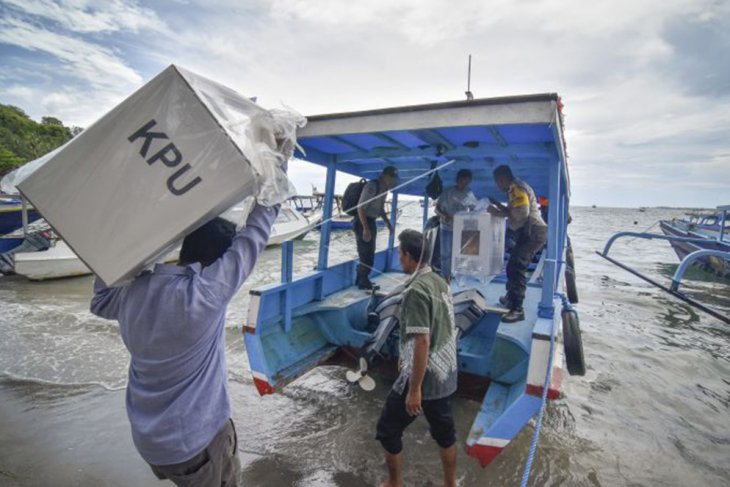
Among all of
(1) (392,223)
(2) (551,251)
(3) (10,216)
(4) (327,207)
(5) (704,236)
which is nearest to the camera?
(2) (551,251)

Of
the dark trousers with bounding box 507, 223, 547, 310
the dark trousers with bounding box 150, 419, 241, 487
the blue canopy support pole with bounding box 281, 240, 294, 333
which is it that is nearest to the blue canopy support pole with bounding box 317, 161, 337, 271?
the blue canopy support pole with bounding box 281, 240, 294, 333

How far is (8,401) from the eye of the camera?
4023mm

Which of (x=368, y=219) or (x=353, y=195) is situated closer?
(x=353, y=195)

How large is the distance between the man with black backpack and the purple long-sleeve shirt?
3388 mm

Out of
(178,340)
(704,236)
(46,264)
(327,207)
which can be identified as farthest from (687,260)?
(46,264)

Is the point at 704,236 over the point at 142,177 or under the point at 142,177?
under

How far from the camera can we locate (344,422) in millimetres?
3717

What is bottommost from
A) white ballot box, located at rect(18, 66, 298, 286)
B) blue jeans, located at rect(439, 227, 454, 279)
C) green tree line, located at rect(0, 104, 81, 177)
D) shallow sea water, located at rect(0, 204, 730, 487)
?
shallow sea water, located at rect(0, 204, 730, 487)

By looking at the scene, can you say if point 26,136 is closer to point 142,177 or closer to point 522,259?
point 522,259

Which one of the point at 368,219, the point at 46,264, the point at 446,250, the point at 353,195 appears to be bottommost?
the point at 46,264

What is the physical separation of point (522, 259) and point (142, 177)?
3.69m

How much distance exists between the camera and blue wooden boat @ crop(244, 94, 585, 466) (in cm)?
259

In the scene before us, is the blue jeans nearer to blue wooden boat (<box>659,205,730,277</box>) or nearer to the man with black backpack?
the man with black backpack

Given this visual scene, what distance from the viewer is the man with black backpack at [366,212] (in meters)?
4.74
